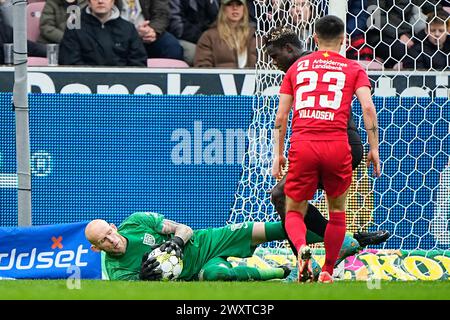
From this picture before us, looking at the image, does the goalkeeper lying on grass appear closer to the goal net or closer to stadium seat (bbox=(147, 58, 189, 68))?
the goal net

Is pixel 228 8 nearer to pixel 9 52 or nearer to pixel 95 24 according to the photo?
pixel 95 24

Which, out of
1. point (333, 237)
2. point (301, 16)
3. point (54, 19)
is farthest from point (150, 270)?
point (54, 19)

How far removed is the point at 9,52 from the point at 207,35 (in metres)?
2.17

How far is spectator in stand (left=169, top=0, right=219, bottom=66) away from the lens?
1316 cm

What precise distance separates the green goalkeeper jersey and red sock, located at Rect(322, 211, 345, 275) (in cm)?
111

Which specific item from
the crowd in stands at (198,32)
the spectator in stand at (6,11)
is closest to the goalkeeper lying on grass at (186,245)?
the crowd in stands at (198,32)

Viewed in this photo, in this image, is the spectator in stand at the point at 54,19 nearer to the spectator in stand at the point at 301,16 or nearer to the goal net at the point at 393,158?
the goal net at the point at 393,158

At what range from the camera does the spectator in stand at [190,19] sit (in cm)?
1316

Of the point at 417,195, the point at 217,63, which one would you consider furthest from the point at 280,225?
the point at 217,63

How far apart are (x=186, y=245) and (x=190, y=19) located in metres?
5.12

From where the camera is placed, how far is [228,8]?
41.3ft

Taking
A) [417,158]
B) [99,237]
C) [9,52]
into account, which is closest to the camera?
[99,237]

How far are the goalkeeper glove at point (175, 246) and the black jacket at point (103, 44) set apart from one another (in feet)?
13.0

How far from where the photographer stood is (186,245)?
8.80 meters
